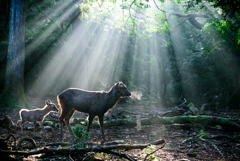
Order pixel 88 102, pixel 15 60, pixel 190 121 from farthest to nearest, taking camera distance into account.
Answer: pixel 15 60 < pixel 190 121 < pixel 88 102

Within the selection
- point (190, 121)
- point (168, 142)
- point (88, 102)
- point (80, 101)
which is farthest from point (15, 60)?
point (190, 121)

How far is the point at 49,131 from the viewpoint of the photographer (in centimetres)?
704

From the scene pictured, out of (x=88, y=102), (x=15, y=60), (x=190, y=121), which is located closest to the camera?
(x=88, y=102)

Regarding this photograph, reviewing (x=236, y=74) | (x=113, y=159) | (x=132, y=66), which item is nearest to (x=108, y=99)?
(x=113, y=159)

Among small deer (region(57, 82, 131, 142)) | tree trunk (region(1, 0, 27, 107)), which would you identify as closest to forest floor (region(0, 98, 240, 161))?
small deer (region(57, 82, 131, 142))

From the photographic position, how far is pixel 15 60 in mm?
10594

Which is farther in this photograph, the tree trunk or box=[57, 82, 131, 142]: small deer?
the tree trunk

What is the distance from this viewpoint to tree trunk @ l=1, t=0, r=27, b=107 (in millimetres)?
10410

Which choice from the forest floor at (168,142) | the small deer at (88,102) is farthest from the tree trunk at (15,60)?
the small deer at (88,102)

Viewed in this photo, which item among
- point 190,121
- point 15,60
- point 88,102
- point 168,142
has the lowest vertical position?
point 168,142

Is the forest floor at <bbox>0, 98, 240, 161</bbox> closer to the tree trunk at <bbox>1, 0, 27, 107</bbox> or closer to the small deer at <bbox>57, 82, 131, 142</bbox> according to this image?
the small deer at <bbox>57, 82, 131, 142</bbox>

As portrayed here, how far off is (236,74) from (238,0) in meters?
16.9

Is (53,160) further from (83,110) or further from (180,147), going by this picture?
(180,147)

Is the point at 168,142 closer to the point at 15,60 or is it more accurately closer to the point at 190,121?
the point at 190,121
